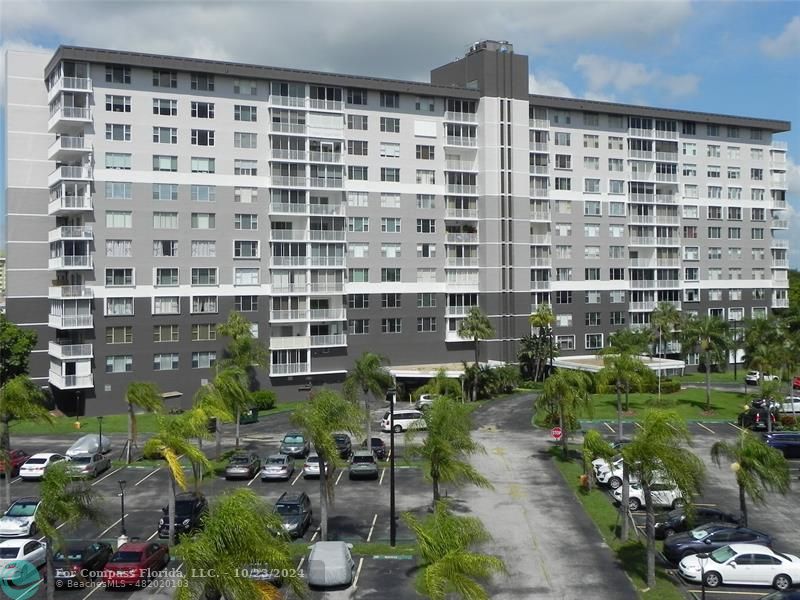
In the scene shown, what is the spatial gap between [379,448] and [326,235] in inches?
1265

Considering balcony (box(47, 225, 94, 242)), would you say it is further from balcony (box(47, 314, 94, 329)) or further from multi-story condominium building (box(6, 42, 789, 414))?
balcony (box(47, 314, 94, 329))

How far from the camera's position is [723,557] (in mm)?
33750

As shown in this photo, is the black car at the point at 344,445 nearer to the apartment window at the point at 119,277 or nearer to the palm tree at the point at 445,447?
the palm tree at the point at 445,447

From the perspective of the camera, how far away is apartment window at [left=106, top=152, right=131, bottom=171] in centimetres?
7600

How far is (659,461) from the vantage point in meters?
32.3

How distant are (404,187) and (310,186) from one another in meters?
11.3

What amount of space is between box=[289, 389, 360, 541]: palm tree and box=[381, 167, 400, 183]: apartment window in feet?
Result: 174

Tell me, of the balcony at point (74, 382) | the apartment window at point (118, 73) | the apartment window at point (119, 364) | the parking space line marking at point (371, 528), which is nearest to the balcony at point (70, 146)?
the apartment window at point (118, 73)

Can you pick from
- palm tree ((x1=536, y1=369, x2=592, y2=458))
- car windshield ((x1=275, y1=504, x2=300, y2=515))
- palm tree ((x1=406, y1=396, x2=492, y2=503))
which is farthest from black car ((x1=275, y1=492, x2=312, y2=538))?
palm tree ((x1=536, y1=369, x2=592, y2=458))

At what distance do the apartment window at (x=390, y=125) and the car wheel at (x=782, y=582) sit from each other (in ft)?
214

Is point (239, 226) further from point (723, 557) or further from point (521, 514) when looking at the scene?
point (723, 557)

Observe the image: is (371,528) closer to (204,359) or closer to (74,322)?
(204,359)

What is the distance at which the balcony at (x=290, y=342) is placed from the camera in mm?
82537

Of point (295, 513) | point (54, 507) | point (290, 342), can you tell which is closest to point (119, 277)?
point (290, 342)
